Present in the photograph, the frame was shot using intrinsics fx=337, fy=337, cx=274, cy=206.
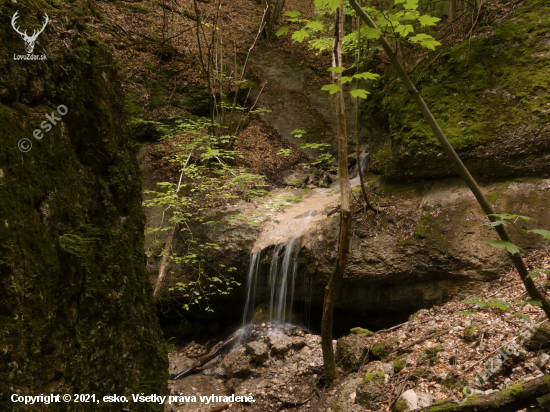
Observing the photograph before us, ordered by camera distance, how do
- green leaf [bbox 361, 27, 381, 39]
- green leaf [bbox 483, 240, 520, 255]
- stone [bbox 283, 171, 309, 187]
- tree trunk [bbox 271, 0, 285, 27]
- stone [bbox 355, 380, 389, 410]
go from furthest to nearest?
1. tree trunk [bbox 271, 0, 285, 27]
2. stone [bbox 283, 171, 309, 187]
3. stone [bbox 355, 380, 389, 410]
4. green leaf [bbox 361, 27, 381, 39]
5. green leaf [bbox 483, 240, 520, 255]

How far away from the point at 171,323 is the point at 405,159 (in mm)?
6922

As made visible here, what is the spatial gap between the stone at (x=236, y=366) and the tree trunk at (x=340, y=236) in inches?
68.1

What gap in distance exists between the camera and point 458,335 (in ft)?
14.4

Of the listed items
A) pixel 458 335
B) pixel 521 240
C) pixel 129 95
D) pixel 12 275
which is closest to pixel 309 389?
pixel 458 335

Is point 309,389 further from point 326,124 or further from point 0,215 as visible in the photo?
point 326,124

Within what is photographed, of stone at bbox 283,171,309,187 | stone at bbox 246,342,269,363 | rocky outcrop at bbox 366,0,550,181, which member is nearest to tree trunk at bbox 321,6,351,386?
stone at bbox 246,342,269,363

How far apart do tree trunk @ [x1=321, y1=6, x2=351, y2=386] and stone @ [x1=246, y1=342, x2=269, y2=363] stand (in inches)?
65.5

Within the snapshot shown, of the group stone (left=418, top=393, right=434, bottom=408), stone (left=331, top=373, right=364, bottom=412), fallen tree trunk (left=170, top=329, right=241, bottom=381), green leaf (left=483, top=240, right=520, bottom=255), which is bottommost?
fallen tree trunk (left=170, top=329, right=241, bottom=381)

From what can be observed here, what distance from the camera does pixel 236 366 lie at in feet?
20.1

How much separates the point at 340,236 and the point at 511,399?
2756 millimetres

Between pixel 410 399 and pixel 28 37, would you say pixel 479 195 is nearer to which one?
pixel 410 399

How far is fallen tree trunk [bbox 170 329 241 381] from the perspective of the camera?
6.64 m

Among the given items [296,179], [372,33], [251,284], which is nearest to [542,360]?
[372,33]

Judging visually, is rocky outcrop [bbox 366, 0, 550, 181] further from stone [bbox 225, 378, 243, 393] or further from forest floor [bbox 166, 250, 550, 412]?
stone [bbox 225, 378, 243, 393]
